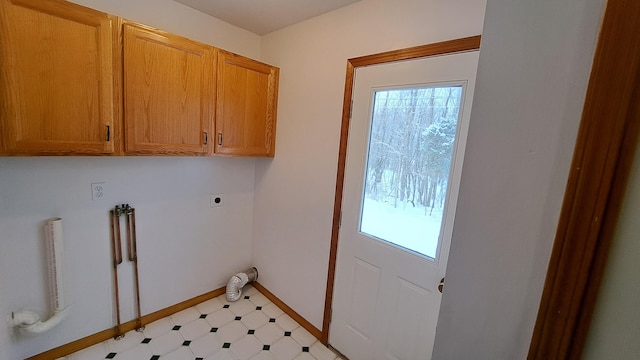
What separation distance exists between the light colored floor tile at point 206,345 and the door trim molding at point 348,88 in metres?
0.80

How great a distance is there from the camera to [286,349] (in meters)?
1.96

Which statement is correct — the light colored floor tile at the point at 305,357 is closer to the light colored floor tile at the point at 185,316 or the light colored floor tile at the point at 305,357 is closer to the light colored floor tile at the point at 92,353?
the light colored floor tile at the point at 185,316

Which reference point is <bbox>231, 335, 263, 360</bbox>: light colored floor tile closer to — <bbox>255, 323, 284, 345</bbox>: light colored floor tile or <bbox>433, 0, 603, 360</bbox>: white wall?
<bbox>255, 323, 284, 345</bbox>: light colored floor tile

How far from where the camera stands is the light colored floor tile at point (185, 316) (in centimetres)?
215

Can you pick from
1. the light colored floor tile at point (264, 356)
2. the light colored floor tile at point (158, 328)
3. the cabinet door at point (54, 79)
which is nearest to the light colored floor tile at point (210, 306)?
the light colored floor tile at point (158, 328)

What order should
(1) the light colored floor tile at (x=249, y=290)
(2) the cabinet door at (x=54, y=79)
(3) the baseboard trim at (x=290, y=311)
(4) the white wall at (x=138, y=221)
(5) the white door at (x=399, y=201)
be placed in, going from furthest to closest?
(1) the light colored floor tile at (x=249, y=290), (3) the baseboard trim at (x=290, y=311), (4) the white wall at (x=138, y=221), (5) the white door at (x=399, y=201), (2) the cabinet door at (x=54, y=79)

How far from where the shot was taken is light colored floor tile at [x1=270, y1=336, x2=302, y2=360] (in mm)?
1904

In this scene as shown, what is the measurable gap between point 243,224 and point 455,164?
203 centimetres

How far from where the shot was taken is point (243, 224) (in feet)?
8.58

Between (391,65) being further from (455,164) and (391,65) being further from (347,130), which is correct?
(455,164)

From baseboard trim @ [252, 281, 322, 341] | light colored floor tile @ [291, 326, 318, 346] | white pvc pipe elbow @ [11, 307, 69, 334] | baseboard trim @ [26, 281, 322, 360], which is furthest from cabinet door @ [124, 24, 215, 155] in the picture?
light colored floor tile @ [291, 326, 318, 346]

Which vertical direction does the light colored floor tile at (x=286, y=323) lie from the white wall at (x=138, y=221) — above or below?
below

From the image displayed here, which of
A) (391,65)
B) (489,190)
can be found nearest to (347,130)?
(391,65)

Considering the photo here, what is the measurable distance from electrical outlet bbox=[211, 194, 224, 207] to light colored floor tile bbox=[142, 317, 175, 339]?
101cm
